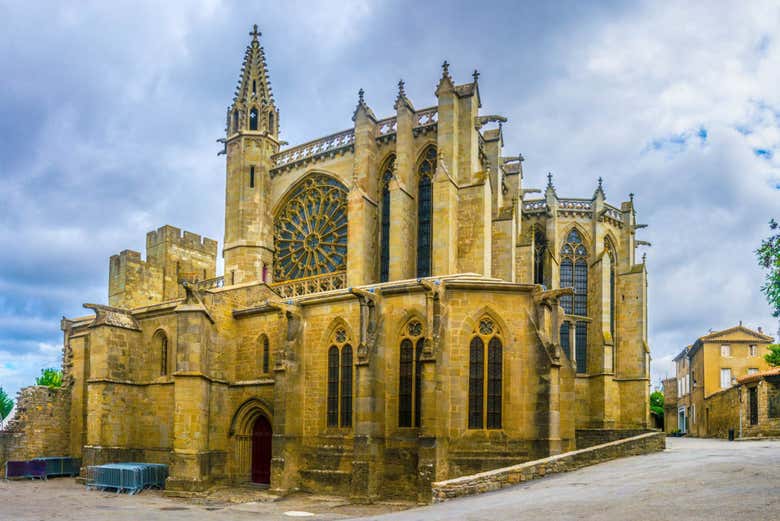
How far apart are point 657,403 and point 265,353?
56681 millimetres

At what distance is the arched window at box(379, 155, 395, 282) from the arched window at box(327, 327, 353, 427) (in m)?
5.80

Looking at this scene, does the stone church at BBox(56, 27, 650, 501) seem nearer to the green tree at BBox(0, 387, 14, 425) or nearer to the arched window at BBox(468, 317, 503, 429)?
the arched window at BBox(468, 317, 503, 429)

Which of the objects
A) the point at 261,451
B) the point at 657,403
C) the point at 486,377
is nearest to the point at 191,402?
the point at 261,451

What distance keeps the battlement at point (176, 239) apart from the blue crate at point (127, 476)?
1360cm

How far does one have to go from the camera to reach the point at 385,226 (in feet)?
97.3

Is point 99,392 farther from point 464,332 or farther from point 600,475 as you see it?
point 600,475

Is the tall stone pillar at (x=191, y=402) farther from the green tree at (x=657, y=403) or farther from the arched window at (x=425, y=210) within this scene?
the green tree at (x=657, y=403)

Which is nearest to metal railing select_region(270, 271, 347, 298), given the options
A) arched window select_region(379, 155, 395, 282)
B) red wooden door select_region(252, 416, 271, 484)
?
arched window select_region(379, 155, 395, 282)

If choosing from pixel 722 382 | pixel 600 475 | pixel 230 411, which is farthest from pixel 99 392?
pixel 722 382

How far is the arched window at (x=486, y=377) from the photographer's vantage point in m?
20.2

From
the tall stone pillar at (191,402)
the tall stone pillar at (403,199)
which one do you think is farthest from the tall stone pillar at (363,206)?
the tall stone pillar at (191,402)

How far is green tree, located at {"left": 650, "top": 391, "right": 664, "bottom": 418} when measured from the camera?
70.5 meters

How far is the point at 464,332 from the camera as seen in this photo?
20.6 metres

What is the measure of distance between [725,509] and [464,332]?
9.82m
